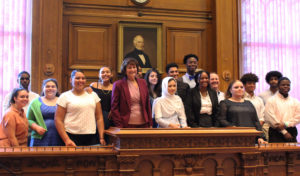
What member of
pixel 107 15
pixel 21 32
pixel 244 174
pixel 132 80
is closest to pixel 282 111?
pixel 244 174

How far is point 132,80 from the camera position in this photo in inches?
167

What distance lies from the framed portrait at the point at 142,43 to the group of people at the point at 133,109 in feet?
5.06

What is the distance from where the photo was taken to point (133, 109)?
4121 millimetres

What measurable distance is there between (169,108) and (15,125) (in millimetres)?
1763

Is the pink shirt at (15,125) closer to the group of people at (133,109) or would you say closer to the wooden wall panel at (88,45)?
the group of people at (133,109)

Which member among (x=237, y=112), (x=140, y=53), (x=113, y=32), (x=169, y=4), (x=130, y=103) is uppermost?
(x=169, y=4)

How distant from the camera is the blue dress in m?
4.29

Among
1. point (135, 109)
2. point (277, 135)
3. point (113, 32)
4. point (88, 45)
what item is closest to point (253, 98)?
point (277, 135)

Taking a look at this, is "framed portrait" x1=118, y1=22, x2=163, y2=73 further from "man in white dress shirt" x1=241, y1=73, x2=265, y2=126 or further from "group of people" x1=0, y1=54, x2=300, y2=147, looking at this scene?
"man in white dress shirt" x1=241, y1=73, x2=265, y2=126

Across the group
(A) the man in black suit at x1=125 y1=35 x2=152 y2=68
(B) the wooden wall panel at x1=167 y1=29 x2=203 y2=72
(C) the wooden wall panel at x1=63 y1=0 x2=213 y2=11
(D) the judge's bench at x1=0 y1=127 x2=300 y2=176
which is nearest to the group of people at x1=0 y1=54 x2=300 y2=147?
(D) the judge's bench at x1=0 y1=127 x2=300 y2=176

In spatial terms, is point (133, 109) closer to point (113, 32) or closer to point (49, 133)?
point (49, 133)

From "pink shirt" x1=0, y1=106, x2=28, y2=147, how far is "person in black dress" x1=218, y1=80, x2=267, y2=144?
236 centimetres

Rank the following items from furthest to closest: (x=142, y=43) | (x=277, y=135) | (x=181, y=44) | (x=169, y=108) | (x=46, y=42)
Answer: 1. (x=181, y=44)
2. (x=142, y=43)
3. (x=46, y=42)
4. (x=277, y=135)
5. (x=169, y=108)

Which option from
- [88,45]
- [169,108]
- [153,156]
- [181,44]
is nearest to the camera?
[153,156]
